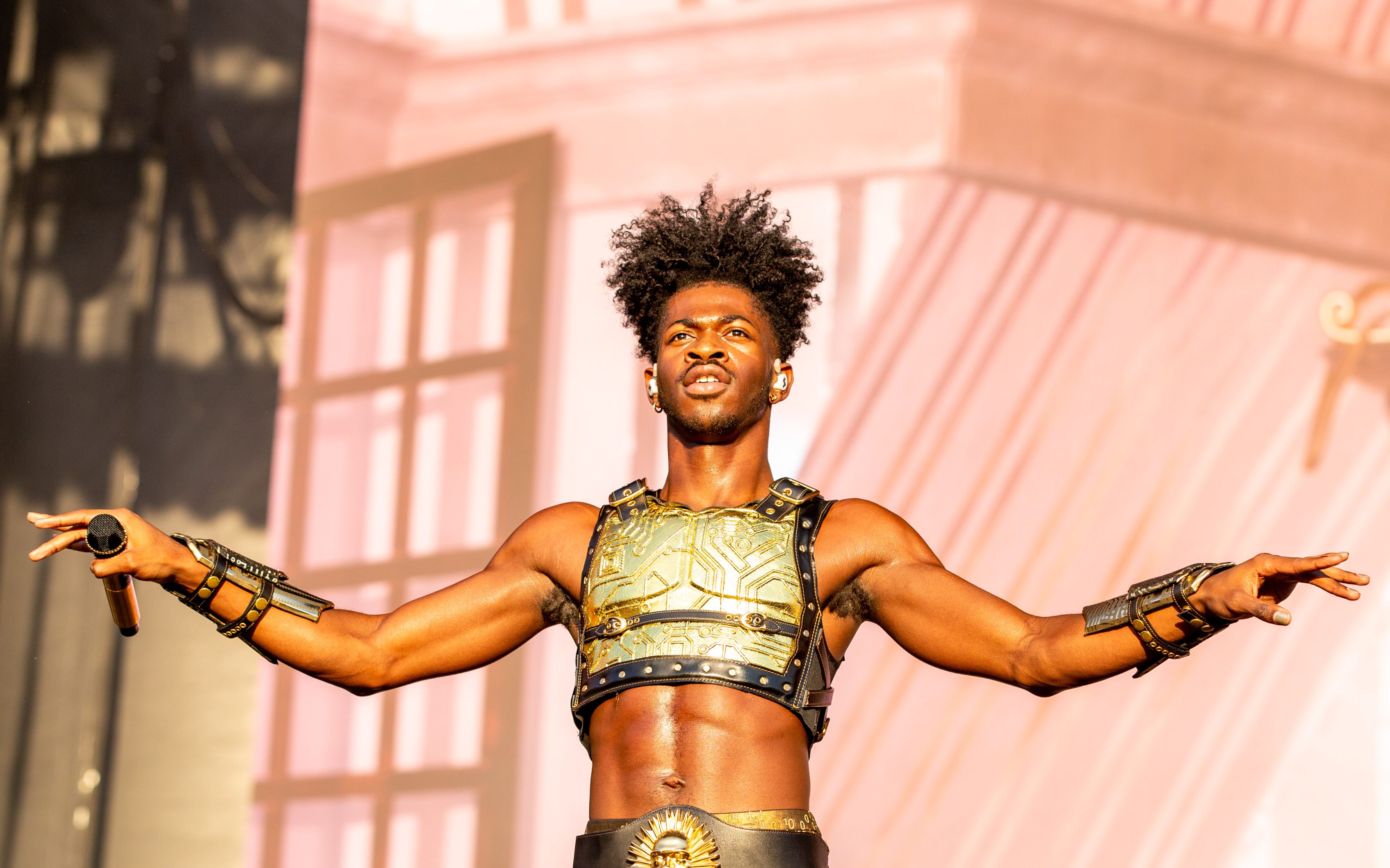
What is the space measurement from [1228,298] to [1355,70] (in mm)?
811

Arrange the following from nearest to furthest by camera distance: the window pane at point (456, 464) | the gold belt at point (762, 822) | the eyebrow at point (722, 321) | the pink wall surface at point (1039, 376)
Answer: the gold belt at point (762, 822) < the eyebrow at point (722, 321) < the pink wall surface at point (1039, 376) < the window pane at point (456, 464)

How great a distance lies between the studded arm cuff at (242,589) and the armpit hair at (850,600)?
2.76ft

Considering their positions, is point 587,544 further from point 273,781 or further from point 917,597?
point 273,781

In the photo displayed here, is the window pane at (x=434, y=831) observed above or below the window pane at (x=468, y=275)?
below

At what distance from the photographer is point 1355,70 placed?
5086 mm

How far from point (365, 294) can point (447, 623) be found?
284cm

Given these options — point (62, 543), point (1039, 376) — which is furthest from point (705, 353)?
point (1039, 376)

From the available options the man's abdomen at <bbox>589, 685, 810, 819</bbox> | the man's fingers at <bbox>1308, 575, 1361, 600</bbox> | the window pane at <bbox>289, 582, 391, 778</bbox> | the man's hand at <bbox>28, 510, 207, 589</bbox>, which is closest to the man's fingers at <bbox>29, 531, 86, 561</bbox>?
the man's hand at <bbox>28, 510, 207, 589</bbox>

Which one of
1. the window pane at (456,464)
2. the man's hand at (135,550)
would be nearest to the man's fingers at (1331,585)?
the man's hand at (135,550)

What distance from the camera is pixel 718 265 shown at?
2977mm

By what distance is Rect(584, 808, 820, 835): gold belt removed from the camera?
100 inches

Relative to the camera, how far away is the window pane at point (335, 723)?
527 centimetres

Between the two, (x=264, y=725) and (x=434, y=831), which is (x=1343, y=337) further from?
(x=264, y=725)

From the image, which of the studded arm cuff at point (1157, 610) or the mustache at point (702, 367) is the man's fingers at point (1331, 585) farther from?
the mustache at point (702, 367)
